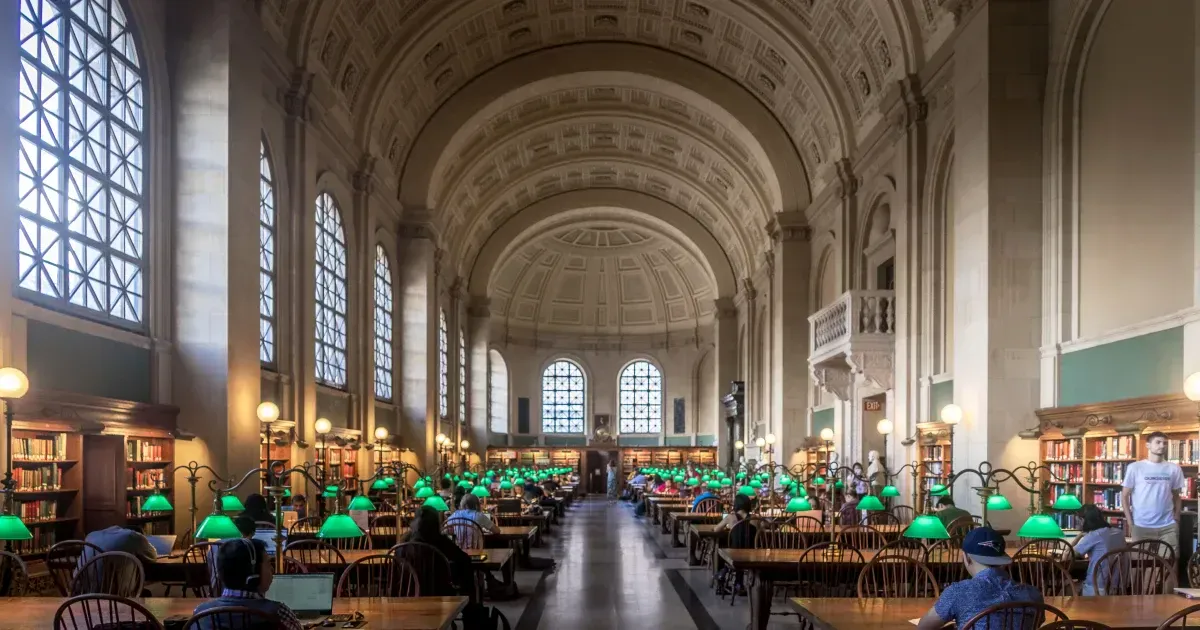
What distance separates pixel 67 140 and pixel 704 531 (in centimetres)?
871

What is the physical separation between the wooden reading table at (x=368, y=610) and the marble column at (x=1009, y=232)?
9044mm

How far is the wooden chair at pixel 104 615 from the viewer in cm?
479

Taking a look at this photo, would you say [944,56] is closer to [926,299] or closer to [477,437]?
[926,299]

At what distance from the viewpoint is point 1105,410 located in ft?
36.1

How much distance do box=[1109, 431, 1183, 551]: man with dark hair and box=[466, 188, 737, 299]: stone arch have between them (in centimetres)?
2755

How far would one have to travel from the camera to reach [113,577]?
7215 mm

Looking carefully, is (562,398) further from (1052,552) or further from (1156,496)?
(1052,552)

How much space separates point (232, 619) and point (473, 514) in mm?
6995

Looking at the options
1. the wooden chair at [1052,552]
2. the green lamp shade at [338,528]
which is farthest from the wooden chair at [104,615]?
the wooden chair at [1052,552]

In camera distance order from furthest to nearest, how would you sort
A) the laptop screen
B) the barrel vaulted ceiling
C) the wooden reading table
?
the barrel vaulted ceiling → the wooden reading table → the laptop screen

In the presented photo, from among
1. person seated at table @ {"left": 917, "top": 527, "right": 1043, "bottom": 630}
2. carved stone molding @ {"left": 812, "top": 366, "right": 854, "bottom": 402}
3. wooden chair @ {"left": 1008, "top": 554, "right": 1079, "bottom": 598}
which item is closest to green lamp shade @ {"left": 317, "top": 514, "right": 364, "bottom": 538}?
person seated at table @ {"left": 917, "top": 527, "right": 1043, "bottom": 630}

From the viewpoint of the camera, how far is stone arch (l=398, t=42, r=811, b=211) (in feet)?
83.7

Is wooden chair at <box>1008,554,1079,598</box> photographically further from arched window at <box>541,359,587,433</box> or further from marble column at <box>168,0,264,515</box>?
arched window at <box>541,359,587,433</box>

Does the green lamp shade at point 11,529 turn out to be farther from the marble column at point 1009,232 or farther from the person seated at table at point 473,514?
the marble column at point 1009,232
